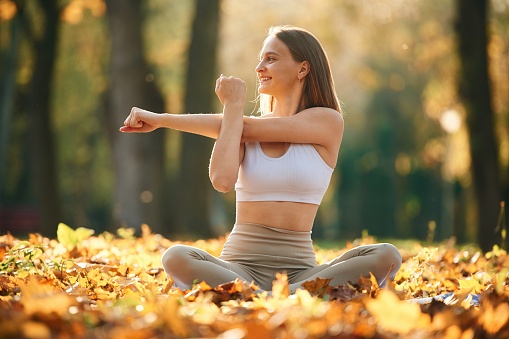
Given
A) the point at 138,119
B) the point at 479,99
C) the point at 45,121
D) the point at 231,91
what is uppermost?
the point at 231,91

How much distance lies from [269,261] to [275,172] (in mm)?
440

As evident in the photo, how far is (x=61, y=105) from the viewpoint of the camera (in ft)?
79.7

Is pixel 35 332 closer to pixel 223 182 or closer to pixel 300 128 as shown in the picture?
pixel 223 182

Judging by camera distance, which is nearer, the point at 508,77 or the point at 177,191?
the point at 177,191

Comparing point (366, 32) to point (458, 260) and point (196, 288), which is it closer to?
point (458, 260)

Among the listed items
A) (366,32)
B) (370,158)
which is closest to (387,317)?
(366,32)

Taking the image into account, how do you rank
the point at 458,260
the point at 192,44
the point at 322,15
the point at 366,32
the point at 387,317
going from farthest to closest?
the point at 366,32, the point at 322,15, the point at 192,44, the point at 458,260, the point at 387,317

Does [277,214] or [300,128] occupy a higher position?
[300,128]

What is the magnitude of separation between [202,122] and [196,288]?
1.07 m

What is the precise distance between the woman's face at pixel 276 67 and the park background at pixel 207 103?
39.4 inches

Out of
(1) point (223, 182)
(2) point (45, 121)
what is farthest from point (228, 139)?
(2) point (45, 121)

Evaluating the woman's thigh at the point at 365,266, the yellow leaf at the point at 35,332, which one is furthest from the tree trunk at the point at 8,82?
the yellow leaf at the point at 35,332

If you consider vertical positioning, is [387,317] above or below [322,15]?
below

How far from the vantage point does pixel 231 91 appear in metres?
4.27
